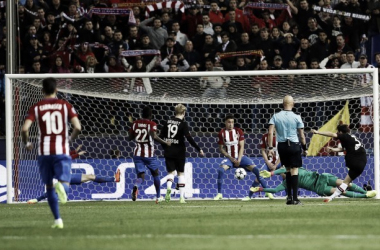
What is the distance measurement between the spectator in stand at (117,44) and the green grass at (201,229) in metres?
8.88

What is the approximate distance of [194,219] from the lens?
1198 centimetres

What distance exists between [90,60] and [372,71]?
7.25m

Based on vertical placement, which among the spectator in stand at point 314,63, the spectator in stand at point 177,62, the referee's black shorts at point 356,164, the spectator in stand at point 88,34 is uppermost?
the spectator in stand at point 88,34

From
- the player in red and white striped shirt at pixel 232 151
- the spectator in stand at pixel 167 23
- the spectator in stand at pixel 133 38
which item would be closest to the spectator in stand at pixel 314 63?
the player in red and white striped shirt at pixel 232 151

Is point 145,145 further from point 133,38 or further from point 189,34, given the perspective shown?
point 189,34

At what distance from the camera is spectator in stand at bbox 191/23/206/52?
74.3 ft

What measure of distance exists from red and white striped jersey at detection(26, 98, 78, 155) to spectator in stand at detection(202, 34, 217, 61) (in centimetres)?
1164

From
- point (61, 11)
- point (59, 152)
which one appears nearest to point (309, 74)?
point (61, 11)

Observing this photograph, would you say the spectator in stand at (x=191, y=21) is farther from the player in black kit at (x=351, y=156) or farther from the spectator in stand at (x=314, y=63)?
the player in black kit at (x=351, y=156)

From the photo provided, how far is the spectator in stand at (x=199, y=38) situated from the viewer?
22.7m

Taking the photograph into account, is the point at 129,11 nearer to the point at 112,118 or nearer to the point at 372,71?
the point at 112,118

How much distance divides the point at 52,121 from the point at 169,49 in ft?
38.5

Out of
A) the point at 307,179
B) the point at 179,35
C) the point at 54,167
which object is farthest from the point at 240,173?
the point at 54,167

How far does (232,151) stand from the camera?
19.6 m
